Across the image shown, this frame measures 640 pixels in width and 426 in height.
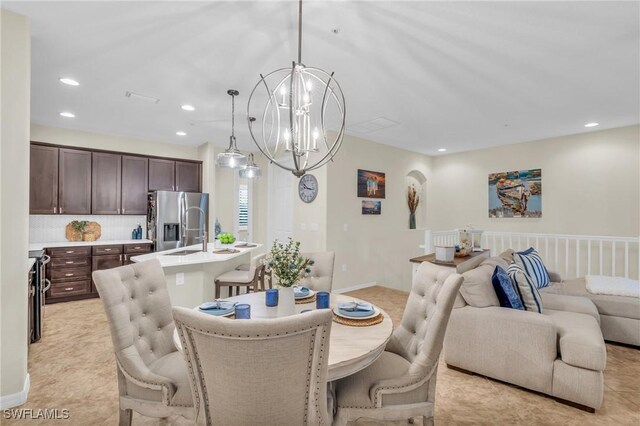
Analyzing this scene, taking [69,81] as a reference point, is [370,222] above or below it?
below

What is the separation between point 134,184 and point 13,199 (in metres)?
3.32

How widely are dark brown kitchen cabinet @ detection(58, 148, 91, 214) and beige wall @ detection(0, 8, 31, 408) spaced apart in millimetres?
3038

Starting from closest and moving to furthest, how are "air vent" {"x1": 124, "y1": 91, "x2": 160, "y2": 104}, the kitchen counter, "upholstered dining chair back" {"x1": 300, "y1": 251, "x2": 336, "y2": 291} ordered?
"upholstered dining chair back" {"x1": 300, "y1": 251, "x2": 336, "y2": 291} < "air vent" {"x1": 124, "y1": 91, "x2": 160, "y2": 104} < the kitchen counter

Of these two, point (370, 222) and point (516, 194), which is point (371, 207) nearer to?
point (370, 222)

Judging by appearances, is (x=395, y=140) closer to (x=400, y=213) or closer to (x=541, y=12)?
(x=400, y=213)

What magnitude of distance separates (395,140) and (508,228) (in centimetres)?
272

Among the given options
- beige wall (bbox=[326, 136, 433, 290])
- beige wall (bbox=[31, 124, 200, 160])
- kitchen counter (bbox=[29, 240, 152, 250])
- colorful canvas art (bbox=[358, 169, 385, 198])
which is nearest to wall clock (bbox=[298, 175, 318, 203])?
beige wall (bbox=[326, 136, 433, 290])

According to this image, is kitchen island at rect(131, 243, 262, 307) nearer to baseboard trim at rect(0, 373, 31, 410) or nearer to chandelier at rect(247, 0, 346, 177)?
baseboard trim at rect(0, 373, 31, 410)

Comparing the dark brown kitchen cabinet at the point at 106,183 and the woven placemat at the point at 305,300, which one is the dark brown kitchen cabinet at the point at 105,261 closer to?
the dark brown kitchen cabinet at the point at 106,183

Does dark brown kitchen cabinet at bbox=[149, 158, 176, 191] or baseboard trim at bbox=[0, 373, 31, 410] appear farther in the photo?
dark brown kitchen cabinet at bbox=[149, 158, 176, 191]

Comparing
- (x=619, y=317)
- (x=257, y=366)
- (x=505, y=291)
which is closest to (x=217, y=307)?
(x=257, y=366)

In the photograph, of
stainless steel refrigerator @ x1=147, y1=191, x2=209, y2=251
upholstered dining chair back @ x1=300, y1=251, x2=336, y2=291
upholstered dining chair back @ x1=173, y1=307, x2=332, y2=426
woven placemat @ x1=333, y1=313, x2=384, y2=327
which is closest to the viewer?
upholstered dining chair back @ x1=173, y1=307, x2=332, y2=426

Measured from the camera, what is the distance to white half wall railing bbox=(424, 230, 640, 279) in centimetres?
437

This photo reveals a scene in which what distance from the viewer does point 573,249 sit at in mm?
5023
